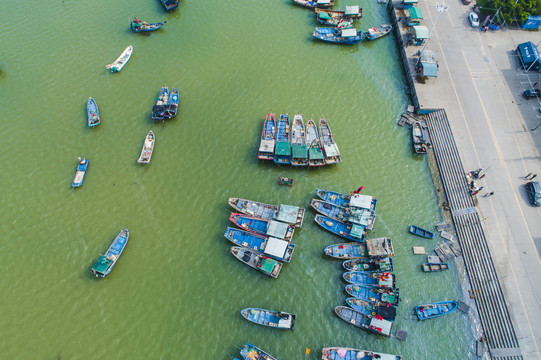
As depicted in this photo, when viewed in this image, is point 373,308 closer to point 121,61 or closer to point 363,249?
point 363,249

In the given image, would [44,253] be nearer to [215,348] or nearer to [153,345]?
[153,345]

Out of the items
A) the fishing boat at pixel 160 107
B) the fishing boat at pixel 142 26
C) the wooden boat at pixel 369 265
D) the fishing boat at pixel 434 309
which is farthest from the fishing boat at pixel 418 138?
the fishing boat at pixel 142 26

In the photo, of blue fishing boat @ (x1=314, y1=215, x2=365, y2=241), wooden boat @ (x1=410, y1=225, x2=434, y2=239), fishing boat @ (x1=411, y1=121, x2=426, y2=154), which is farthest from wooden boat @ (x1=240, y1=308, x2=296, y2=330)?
fishing boat @ (x1=411, y1=121, x2=426, y2=154)

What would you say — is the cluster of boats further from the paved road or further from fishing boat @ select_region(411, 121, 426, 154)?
the paved road

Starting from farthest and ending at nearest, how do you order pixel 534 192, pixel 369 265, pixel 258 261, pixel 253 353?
pixel 534 192 → pixel 258 261 → pixel 369 265 → pixel 253 353

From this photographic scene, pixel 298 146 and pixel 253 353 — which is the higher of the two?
pixel 298 146

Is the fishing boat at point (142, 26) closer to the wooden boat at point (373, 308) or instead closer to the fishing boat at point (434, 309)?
the wooden boat at point (373, 308)

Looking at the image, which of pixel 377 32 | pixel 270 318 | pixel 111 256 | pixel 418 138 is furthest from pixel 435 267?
pixel 377 32
